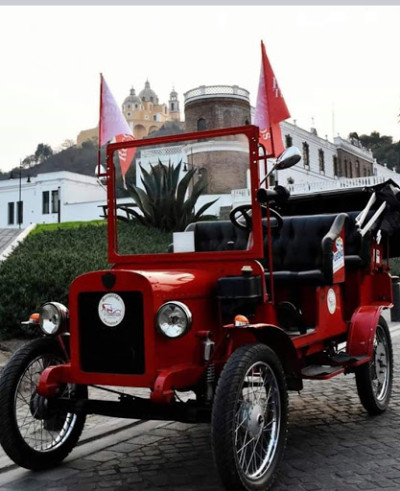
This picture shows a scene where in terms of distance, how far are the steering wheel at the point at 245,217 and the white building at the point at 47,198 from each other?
1839 inches

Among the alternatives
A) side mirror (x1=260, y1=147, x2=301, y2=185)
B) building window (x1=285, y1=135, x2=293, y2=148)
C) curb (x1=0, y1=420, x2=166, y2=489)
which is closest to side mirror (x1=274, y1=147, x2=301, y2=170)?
side mirror (x1=260, y1=147, x2=301, y2=185)

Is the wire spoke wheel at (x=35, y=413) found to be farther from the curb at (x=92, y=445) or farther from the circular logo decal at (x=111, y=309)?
the circular logo decal at (x=111, y=309)

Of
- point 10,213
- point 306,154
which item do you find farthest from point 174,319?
point 10,213

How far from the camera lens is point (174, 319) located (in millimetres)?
3939

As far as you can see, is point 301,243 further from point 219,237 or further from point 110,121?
point 110,121

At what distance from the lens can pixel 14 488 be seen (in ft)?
13.6

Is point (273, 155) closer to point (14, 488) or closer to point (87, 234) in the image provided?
point (14, 488)

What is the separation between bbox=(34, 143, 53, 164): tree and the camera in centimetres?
12962

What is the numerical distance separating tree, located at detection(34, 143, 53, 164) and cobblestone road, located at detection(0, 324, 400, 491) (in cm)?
12887

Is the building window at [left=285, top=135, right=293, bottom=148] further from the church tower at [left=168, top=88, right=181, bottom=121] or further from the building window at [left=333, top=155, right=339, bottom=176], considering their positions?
the church tower at [left=168, top=88, right=181, bottom=121]

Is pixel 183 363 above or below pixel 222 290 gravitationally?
below

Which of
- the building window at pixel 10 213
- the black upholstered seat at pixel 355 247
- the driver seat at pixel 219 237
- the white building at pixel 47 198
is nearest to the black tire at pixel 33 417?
the driver seat at pixel 219 237

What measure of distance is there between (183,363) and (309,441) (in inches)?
64.4

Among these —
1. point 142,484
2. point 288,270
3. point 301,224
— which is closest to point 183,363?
point 142,484
